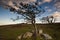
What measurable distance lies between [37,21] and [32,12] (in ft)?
0.66

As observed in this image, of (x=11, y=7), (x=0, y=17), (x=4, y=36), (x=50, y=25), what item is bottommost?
(x=4, y=36)

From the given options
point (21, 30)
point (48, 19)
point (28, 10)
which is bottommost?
point (21, 30)

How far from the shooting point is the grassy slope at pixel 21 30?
2786mm

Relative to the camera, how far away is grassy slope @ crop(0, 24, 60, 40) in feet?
9.14

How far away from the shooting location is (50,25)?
9.25 feet

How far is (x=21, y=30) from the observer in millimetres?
2801

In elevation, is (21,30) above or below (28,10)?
below

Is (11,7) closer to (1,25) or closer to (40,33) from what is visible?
(1,25)

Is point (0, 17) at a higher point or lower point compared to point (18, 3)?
lower

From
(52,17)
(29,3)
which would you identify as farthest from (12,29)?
(52,17)

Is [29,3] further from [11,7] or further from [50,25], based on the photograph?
[50,25]

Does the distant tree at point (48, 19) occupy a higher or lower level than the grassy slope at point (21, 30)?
higher

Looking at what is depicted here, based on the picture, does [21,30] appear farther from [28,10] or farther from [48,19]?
[48,19]

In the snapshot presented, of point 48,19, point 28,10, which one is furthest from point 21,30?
point 48,19
